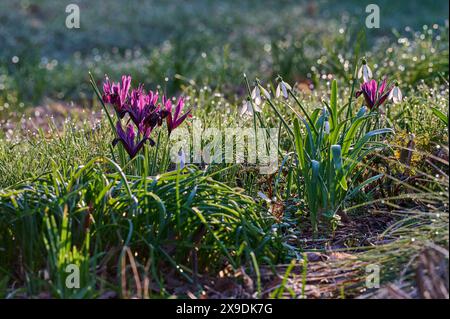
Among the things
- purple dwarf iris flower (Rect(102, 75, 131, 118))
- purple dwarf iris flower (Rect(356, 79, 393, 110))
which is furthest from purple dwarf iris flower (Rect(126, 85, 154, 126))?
purple dwarf iris flower (Rect(356, 79, 393, 110))

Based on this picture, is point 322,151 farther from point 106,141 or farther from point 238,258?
point 106,141

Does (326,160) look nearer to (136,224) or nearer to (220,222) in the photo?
(220,222)

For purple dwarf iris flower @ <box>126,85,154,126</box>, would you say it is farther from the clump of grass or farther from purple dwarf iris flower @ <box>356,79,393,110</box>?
purple dwarf iris flower @ <box>356,79,393,110</box>

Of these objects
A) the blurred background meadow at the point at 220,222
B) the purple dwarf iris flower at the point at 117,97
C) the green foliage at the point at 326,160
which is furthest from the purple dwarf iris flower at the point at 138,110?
the green foliage at the point at 326,160

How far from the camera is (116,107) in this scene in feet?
11.6

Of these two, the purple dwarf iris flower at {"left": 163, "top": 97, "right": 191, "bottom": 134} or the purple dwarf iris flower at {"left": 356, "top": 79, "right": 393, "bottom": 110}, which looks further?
the purple dwarf iris flower at {"left": 356, "top": 79, "right": 393, "bottom": 110}

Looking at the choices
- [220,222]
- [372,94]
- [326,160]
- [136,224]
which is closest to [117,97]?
[136,224]

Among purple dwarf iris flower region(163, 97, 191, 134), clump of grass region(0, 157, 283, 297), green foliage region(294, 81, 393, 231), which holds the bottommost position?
clump of grass region(0, 157, 283, 297)

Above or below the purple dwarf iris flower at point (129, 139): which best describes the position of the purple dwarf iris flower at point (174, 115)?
above

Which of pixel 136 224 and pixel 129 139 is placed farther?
pixel 129 139

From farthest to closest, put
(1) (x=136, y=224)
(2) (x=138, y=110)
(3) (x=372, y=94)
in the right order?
(3) (x=372, y=94) < (2) (x=138, y=110) < (1) (x=136, y=224)

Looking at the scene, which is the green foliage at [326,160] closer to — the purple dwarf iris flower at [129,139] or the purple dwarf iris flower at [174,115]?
the purple dwarf iris flower at [174,115]
